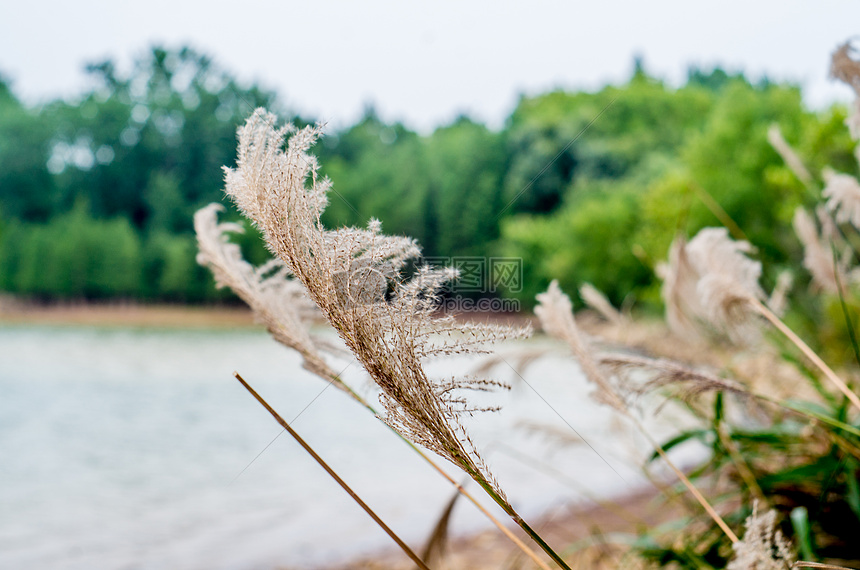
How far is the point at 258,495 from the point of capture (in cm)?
641

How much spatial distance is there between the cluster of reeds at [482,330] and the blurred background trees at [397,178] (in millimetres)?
21371

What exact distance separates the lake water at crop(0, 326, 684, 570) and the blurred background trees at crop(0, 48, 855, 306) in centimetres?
1512

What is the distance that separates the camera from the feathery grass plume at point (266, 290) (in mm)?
942

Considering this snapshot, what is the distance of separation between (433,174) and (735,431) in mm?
36002

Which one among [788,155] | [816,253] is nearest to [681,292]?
[816,253]

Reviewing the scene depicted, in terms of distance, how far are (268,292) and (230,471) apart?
753 centimetres

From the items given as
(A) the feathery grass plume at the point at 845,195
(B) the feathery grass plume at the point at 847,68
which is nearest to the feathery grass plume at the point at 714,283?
(A) the feathery grass plume at the point at 845,195

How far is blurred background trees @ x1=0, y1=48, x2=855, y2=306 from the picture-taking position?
24391 millimetres

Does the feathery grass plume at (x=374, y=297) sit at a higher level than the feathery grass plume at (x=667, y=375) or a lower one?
higher

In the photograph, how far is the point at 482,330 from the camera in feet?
2.42

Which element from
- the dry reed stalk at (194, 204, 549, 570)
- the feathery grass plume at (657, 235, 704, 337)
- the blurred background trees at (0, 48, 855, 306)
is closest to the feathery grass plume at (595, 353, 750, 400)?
the dry reed stalk at (194, 204, 549, 570)

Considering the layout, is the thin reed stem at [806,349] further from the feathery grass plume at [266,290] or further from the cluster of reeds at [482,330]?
the feathery grass plume at [266,290]

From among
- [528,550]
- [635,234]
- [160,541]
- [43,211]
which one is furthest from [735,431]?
[43,211]

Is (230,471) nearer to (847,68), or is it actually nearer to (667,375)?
(667,375)
